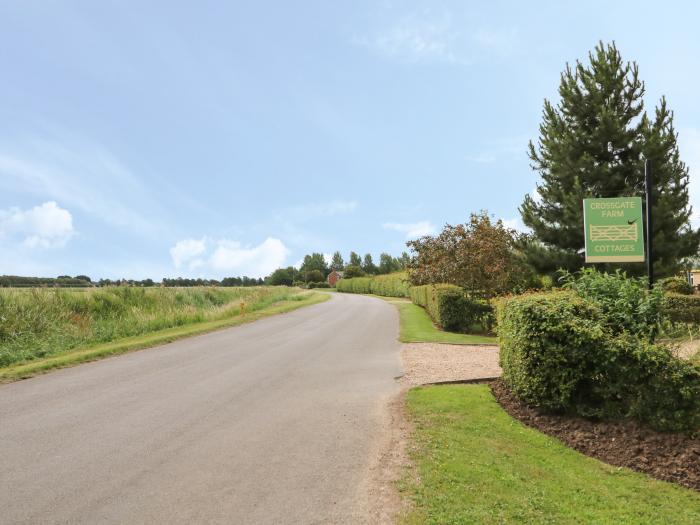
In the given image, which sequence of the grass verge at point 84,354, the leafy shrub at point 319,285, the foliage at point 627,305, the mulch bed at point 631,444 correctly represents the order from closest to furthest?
the mulch bed at point 631,444 < the foliage at point 627,305 < the grass verge at point 84,354 < the leafy shrub at point 319,285

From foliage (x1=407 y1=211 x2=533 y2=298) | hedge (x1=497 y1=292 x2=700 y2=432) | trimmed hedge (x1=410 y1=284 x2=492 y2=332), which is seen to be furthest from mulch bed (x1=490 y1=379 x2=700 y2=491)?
foliage (x1=407 y1=211 x2=533 y2=298)

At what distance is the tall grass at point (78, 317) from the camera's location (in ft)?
47.1

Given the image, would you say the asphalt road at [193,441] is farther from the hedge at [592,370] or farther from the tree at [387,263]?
the tree at [387,263]

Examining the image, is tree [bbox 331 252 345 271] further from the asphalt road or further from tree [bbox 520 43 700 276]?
the asphalt road

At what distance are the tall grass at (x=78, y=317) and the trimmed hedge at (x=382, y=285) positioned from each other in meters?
23.8

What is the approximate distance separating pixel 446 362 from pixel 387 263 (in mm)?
97238

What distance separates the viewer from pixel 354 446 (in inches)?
215

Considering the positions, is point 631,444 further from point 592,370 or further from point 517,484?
point 517,484

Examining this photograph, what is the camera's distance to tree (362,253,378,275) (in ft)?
377

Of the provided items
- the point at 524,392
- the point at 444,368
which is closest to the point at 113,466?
the point at 524,392

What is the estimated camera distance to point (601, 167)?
73.4 ft

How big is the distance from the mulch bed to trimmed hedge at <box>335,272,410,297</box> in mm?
34645

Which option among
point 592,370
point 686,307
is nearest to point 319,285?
point 686,307

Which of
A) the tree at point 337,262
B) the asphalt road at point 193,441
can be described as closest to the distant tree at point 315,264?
the tree at point 337,262
